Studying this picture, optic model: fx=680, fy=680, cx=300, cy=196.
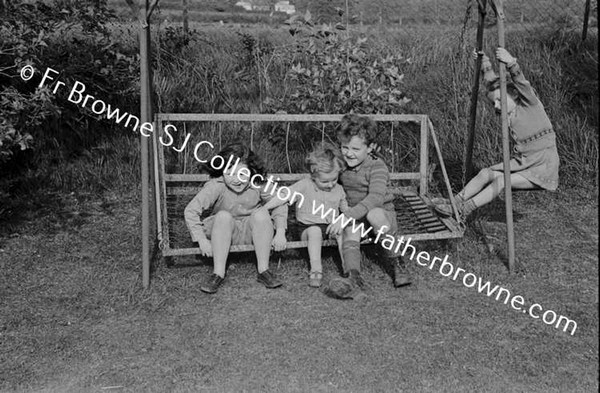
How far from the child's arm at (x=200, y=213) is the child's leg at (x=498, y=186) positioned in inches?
71.1

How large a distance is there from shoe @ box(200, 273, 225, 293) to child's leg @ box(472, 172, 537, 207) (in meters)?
1.87

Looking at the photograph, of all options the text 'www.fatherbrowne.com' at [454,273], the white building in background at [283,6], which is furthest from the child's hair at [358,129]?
the white building in background at [283,6]

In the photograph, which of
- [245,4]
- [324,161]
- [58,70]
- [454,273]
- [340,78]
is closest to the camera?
[324,161]

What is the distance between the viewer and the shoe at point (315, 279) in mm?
4180

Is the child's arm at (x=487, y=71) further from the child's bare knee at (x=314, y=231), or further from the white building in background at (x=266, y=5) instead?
the white building in background at (x=266, y=5)

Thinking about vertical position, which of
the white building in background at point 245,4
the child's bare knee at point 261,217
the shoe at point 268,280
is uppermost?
the white building in background at point 245,4

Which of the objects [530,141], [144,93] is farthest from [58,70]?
[530,141]

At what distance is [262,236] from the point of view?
414cm

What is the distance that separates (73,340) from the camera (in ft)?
11.5

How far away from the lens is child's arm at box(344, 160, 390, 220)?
13.9 feet

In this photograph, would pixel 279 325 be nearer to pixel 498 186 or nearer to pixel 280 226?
pixel 280 226

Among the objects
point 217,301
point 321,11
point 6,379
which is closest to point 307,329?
point 217,301

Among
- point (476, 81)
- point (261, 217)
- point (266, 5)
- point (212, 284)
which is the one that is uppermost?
point (266, 5)

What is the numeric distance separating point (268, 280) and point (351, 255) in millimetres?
529
